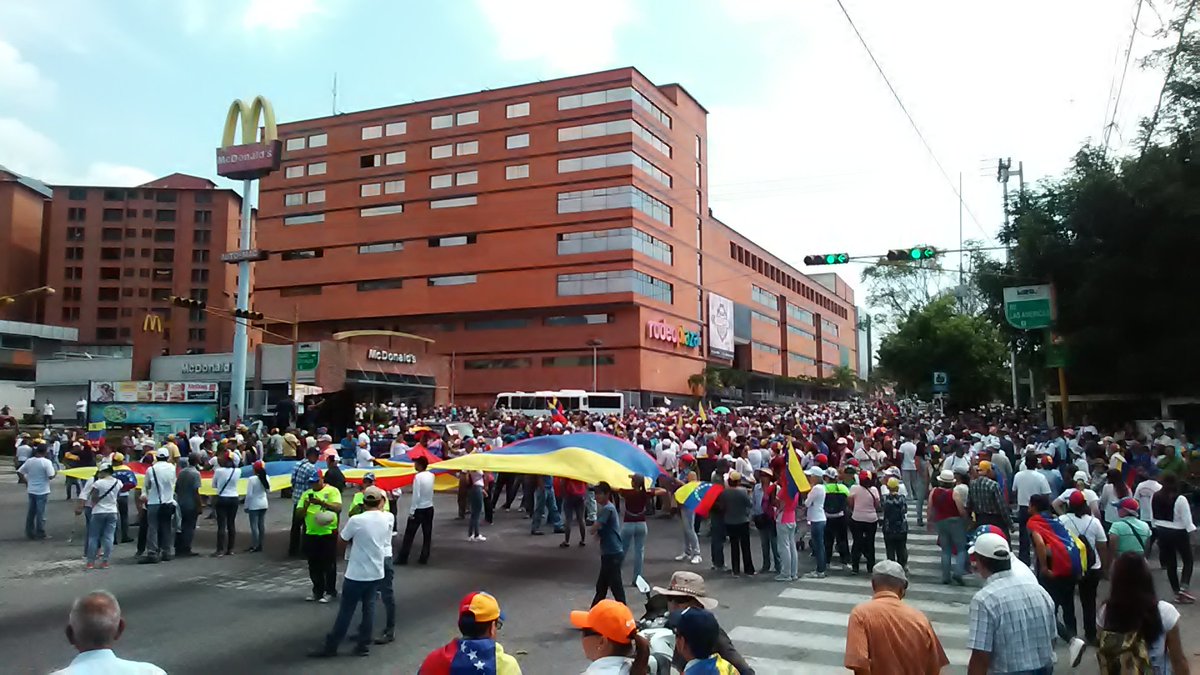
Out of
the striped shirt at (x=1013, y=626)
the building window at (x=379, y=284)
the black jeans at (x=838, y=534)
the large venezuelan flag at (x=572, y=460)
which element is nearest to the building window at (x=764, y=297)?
the building window at (x=379, y=284)

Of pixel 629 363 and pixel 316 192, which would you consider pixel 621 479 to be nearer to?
pixel 629 363

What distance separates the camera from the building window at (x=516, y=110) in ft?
208

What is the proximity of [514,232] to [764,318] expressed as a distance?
3519 cm

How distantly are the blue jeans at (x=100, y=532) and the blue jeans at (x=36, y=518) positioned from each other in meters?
3.40

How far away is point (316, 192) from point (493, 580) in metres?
63.2

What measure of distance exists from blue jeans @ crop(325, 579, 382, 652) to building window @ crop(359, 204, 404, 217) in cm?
6078

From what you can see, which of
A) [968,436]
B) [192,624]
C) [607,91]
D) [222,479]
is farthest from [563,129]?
[192,624]

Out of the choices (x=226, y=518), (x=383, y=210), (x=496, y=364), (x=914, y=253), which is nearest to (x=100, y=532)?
(x=226, y=518)

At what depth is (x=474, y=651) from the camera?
13.5ft

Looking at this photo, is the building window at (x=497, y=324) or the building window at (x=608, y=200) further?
the building window at (x=497, y=324)

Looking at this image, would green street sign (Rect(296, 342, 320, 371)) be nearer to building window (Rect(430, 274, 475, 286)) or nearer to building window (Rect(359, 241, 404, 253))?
building window (Rect(430, 274, 475, 286))

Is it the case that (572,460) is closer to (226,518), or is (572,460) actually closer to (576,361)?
(226,518)

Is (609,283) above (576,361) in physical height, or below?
above

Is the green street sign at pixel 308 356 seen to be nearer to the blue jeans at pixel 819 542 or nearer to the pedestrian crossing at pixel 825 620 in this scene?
the pedestrian crossing at pixel 825 620
